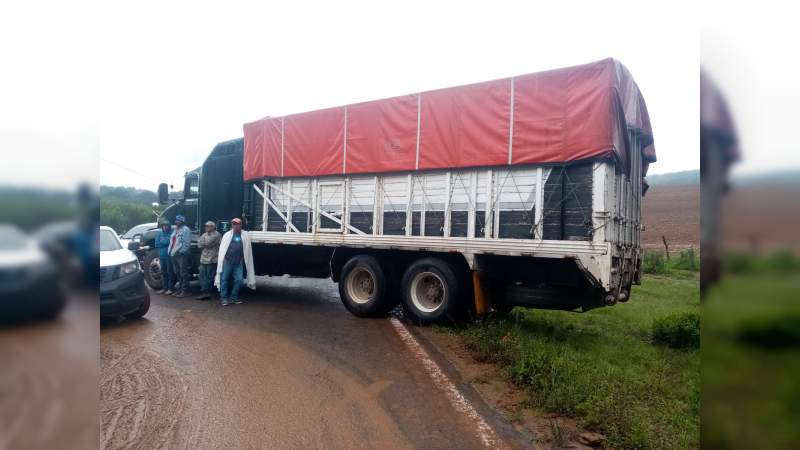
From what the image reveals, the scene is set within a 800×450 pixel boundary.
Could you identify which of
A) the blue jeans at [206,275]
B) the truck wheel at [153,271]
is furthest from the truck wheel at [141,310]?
the truck wheel at [153,271]

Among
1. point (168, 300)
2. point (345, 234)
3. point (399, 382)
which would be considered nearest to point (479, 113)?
point (345, 234)

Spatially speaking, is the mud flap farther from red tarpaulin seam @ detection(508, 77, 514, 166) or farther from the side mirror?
the side mirror

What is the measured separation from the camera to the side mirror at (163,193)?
9648 mm

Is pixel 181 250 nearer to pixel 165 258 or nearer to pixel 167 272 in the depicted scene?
pixel 165 258

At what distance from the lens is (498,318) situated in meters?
6.67

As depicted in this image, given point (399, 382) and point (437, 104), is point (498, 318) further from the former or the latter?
point (437, 104)

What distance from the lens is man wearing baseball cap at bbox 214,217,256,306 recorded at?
814cm

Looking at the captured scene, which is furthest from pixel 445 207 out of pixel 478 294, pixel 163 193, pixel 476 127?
pixel 163 193

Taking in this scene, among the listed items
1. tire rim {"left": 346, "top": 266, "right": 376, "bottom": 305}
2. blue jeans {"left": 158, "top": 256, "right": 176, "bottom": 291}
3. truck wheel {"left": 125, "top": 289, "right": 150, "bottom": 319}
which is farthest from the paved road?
blue jeans {"left": 158, "top": 256, "right": 176, "bottom": 291}

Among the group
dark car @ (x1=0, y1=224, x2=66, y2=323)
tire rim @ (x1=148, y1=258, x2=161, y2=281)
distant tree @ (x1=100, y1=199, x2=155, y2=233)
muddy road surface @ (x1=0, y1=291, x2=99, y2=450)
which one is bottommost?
tire rim @ (x1=148, y1=258, x2=161, y2=281)

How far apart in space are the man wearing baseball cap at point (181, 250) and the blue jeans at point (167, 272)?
0.11m

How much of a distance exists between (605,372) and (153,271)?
8.57 m

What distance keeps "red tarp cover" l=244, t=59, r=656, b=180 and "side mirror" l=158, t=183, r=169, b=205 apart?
8.93 ft

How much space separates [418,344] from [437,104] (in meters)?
3.25
